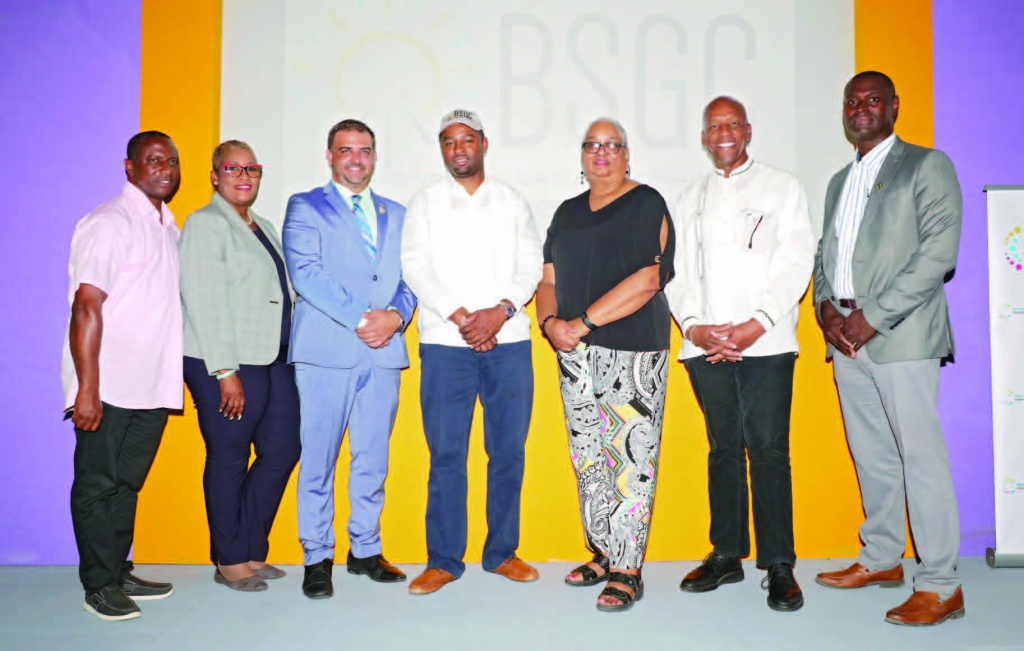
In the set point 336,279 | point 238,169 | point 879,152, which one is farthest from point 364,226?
point 879,152

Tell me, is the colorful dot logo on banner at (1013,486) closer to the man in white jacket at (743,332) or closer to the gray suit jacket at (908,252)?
the gray suit jacket at (908,252)

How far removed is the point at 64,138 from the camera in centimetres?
384

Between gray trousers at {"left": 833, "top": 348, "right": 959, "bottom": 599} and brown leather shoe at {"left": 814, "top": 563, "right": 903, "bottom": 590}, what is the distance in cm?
4

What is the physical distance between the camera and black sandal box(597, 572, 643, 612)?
119 inches

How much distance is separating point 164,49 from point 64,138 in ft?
2.21

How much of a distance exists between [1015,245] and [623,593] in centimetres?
256

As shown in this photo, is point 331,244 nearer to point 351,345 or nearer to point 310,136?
point 351,345

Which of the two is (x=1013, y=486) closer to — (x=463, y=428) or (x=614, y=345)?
(x=614, y=345)

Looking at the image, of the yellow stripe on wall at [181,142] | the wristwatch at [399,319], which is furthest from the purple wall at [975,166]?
the yellow stripe on wall at [181,142]

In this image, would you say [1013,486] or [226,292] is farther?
[1013,486]

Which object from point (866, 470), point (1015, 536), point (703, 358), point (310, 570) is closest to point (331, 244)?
point (310, 570)

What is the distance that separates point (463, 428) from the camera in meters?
3.45

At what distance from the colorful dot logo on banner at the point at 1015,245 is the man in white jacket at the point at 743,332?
122cm

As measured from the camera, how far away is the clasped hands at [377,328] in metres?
3.35
